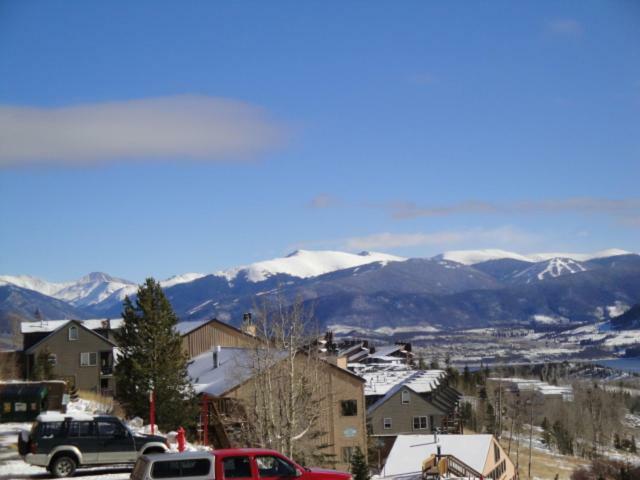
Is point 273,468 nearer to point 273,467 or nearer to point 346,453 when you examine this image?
point 273,467

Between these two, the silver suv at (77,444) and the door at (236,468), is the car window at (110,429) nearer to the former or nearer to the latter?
the silver suv at (77,444)

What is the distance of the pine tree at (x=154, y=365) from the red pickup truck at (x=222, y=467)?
18747 mm

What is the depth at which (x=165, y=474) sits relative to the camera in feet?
67.5

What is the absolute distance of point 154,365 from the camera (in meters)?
40.4

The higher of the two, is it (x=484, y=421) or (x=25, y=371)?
(x=25, y=371)

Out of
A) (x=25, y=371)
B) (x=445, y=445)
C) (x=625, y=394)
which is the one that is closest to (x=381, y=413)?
(x=445, y=445)

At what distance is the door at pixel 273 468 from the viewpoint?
69.2ft

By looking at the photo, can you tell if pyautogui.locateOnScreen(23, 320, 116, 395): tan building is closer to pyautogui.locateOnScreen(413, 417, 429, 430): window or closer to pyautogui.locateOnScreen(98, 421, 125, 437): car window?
pyautogui.locateOnScreen(413, 417, 429, 430): window

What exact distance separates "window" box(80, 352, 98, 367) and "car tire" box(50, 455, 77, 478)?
49259 millimetres

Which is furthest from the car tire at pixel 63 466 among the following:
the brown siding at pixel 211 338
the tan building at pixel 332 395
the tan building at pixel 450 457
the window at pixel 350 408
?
the brown siding at pixel 211 338

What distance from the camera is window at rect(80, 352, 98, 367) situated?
74.2 metres

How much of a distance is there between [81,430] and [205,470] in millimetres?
7678

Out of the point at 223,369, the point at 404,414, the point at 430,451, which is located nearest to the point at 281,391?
the point at 223,369

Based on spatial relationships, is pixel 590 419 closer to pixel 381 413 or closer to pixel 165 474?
pixel 381 413
